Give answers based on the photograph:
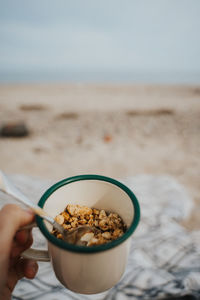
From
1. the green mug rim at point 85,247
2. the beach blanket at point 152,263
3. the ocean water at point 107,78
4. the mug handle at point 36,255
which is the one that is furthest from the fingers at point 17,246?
the ocean water at point 107,78

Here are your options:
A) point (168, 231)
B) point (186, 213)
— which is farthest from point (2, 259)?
point (186, 213)

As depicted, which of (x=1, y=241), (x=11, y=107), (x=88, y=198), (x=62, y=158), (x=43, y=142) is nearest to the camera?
(x=1, y=241)

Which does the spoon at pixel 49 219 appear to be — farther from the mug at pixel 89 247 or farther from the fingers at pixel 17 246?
the fingers at pixel 17 246

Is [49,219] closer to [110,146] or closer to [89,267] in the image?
[89,267]

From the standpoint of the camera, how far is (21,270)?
85 centimetres

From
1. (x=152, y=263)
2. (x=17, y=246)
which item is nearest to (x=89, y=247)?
(x=17, y=246)

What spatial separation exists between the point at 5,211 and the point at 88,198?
32cm

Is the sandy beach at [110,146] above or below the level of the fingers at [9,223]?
below

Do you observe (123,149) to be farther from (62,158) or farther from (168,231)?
(168,231)

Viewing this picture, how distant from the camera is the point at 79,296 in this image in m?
0.98

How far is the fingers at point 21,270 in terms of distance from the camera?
837 millimetres

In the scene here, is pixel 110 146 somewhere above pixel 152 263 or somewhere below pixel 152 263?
above

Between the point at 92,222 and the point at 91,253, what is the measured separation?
0.24 m

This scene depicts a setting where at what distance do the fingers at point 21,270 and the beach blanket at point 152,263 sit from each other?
221 millimetres
